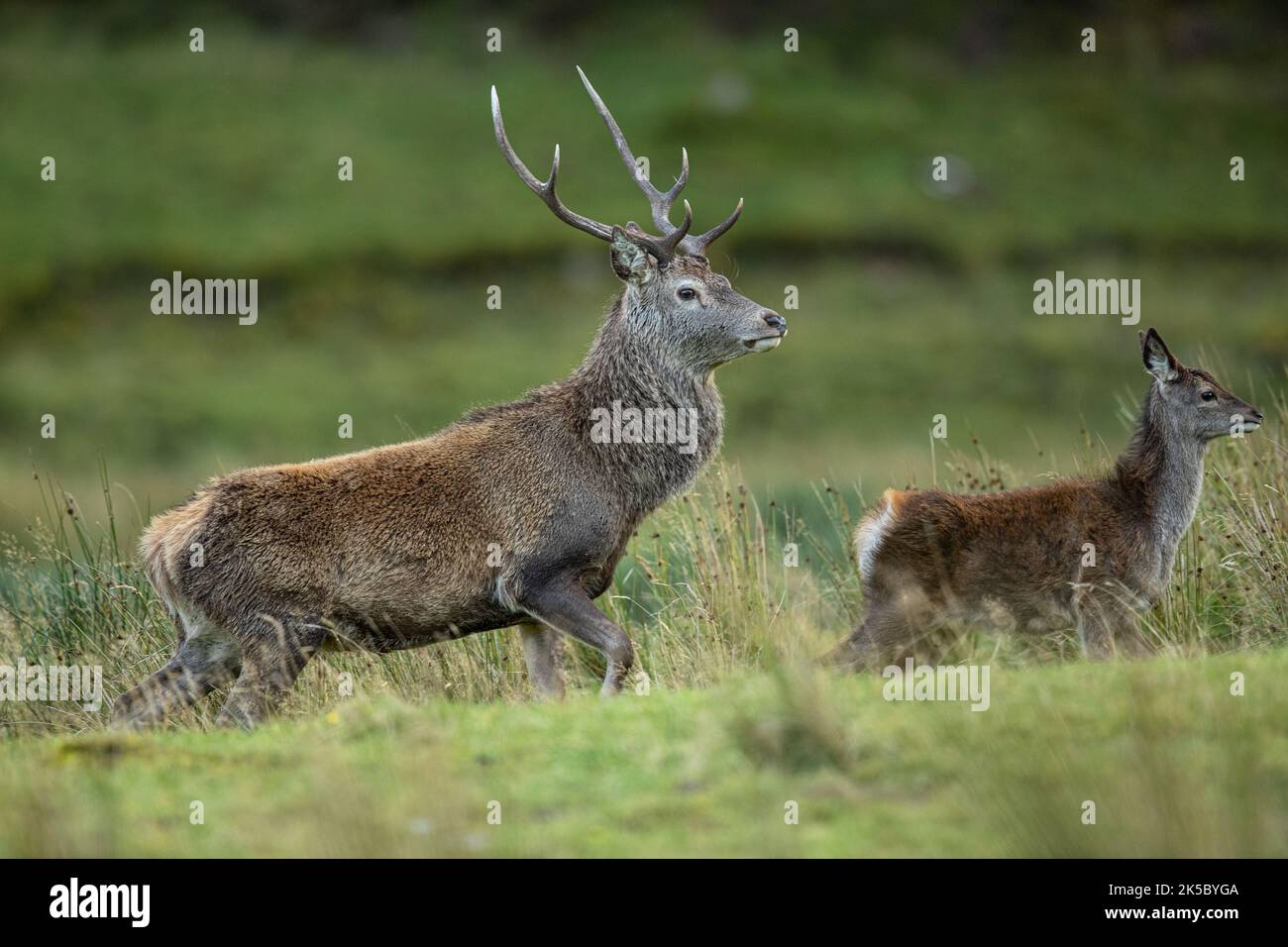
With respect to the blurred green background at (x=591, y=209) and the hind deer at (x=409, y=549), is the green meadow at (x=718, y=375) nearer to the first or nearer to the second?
the blurred green background at (x=591, y=209)

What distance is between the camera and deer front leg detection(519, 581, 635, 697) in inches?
341

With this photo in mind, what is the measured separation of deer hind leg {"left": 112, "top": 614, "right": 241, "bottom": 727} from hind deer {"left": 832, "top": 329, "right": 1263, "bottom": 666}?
301 cm

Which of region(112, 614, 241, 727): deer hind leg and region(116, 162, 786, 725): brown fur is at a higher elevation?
region(116, 162, 786, 725): brown fur

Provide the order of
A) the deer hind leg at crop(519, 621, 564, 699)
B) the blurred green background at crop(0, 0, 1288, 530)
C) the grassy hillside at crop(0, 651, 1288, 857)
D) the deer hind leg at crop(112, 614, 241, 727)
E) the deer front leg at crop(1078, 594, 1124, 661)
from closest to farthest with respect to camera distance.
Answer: the grassy hillside at crop(0, 651, 1288, 857)
the deer hind leg at crop(112, 614, 241, 727)
the deer front leg at crop(1078, 594, 1124, 661)
the deer hind leg at crop(519, 621, 564, 699)
the blurred green background at crop(0, 0, 1288, 530)

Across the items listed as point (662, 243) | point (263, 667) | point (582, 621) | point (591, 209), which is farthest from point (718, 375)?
point (263, 667)

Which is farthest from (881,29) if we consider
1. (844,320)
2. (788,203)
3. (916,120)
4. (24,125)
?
(24,125)

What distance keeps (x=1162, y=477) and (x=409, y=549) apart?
3.96 m

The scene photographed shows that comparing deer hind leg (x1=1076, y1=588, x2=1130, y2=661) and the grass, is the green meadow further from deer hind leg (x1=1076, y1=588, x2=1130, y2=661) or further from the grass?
deer hind leg (x1=1076, y1=588, x2=1130, y2=661)

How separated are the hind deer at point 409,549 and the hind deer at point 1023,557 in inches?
47.7

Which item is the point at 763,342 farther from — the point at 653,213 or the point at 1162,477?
the point at 1162,477

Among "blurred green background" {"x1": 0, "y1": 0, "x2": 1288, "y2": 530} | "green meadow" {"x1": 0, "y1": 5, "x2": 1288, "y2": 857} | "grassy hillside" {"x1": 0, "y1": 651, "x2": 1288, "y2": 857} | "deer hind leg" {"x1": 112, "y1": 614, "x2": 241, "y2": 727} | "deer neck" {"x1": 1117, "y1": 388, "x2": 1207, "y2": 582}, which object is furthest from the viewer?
"blurred green background" {"x1": 0, "y1": 0, "x2": 1288, "y2": 530}

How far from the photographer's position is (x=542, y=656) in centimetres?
929

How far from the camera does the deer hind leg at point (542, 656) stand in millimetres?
9258

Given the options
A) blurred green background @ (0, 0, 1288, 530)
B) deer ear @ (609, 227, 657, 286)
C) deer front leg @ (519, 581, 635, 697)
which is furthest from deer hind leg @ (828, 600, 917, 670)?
blurred green background @ (0, 0, 1288, 530)
